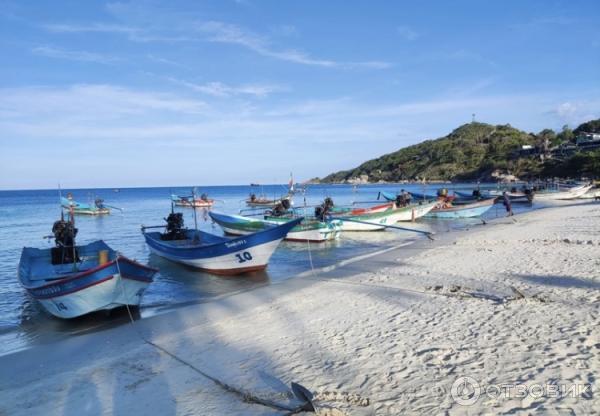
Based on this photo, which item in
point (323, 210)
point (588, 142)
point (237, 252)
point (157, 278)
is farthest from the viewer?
point (588, 142)

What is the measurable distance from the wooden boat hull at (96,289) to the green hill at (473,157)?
257 feet

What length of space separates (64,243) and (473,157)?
133 metres

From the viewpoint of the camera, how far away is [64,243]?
12867 mm

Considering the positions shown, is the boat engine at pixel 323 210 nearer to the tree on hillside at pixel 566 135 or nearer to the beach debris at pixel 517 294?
the beach debris at pixel 517 294

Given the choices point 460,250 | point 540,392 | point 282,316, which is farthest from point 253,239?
point 540,392

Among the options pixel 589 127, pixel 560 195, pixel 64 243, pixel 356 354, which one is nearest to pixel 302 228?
pixel 64 243

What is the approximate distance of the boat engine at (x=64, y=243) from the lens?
1269 cm

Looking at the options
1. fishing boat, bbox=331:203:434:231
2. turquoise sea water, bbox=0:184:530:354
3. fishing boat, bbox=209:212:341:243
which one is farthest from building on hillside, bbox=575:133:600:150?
fishing boat, bbox=209:212:341:243

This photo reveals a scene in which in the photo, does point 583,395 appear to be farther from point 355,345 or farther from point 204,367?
point 204,367

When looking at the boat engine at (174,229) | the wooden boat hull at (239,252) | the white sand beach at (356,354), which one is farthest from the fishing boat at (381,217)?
the white sand beach at (356,354)

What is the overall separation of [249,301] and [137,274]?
2681mm

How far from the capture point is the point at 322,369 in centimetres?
565

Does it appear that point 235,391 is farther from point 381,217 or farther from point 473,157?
point 473,157

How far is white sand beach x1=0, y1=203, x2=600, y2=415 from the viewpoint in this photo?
469 centimetres
